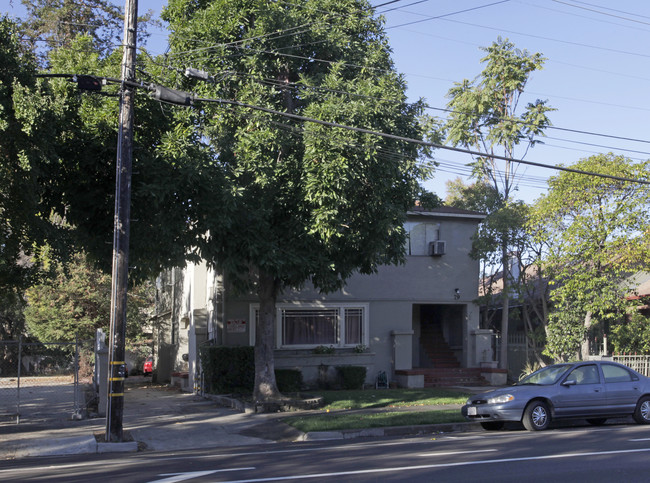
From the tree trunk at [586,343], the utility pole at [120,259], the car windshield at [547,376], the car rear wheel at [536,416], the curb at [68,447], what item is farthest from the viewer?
the tree trunk at [586,343]

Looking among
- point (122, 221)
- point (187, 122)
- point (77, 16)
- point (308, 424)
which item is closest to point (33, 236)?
point (122, 221)

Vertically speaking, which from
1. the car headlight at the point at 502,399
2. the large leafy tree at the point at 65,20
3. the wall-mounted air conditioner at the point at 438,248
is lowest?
the car headlight at the point at 502,399

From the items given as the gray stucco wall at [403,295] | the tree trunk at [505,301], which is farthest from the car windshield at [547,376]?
the tree trunk at [505,301]

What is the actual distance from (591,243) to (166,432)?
13780 millimetres

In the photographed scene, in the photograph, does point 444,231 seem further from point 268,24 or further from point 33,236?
point 33,236

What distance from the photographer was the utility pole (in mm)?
12672

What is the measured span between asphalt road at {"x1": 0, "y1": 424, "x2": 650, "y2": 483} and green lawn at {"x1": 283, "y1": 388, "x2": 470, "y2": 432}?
1490 mm

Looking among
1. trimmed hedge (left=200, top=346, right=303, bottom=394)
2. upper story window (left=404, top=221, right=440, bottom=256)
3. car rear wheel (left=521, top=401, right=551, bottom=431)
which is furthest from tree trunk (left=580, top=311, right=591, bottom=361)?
trimmed hedge (left=200, top=346, right=303, bottom=394)

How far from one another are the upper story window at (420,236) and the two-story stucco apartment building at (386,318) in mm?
37

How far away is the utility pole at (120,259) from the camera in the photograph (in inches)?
499

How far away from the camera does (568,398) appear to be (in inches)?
532

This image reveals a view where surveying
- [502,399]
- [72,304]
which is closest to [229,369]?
[502,399]

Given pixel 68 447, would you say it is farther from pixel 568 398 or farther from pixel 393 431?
pixel 568 398

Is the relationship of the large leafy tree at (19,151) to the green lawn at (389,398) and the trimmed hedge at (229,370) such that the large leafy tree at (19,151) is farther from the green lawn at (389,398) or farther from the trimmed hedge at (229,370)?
the green lawn at (389,398)
